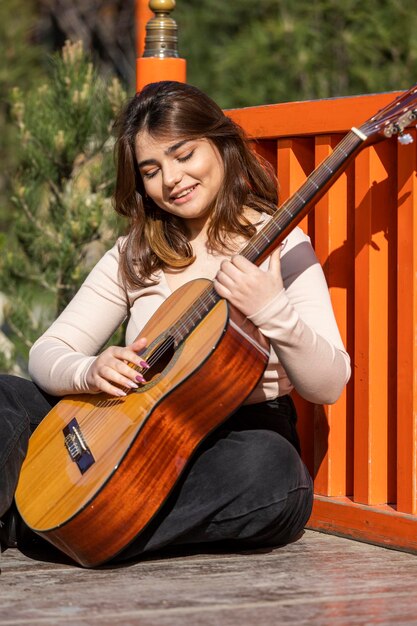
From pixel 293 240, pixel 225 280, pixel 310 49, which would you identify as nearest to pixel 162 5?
pixel 293 240

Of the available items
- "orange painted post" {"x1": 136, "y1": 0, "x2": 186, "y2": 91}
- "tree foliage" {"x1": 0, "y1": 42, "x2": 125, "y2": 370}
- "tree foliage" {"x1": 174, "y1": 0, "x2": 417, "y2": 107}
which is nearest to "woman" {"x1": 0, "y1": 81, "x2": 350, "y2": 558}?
"orange painted post" {"x1": 136, "y1": 0, "x2": 186, "y2": 91}

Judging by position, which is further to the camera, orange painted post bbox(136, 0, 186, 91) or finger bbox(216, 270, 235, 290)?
orange painted post bbox(136, 0, 186, 91)

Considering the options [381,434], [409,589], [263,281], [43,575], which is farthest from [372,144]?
[43,575]

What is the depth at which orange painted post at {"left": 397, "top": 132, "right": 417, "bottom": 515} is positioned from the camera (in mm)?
2904

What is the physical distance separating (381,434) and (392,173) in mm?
630

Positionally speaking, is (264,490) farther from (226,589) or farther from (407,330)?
(407,330)

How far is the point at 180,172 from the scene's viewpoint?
9.91 ft

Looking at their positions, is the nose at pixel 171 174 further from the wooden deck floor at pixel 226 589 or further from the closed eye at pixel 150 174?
the wooden deck floor at pixel 226 589

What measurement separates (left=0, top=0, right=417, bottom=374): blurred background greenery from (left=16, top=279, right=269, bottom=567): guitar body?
1689 millimetres

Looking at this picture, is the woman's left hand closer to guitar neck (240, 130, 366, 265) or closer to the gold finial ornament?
guitar neck (240, 130, 366, 265)

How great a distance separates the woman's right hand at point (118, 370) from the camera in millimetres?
2801

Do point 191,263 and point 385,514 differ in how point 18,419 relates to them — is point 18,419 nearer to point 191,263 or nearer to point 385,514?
point 191,263

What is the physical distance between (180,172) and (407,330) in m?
0.66

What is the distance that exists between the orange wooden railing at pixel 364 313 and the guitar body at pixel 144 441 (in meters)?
0.42
